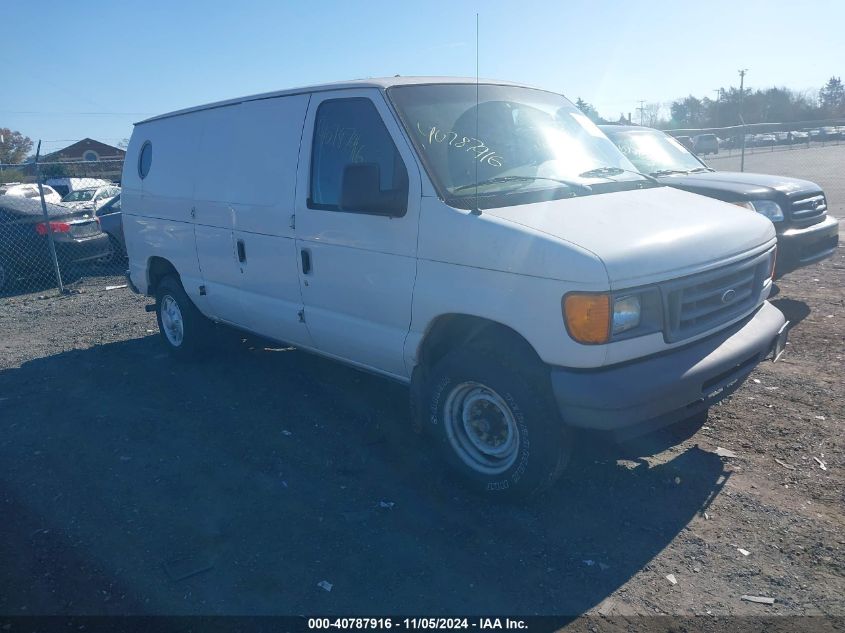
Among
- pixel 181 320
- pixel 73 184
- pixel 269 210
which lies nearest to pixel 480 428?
pixel 269 210

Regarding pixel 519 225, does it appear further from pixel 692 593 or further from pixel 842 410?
pixel 842 410

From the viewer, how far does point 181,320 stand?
7.02 m

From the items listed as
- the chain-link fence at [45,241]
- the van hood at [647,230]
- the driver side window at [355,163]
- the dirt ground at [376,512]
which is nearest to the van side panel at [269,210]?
the driver side window at [355,163]

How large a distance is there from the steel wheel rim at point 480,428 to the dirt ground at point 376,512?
0.25 meters

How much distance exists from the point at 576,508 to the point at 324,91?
10.5 feet

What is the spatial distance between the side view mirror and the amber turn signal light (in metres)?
1.27

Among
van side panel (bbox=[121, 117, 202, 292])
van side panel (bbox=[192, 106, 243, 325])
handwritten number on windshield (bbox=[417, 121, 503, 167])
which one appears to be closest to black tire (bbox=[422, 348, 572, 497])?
handwritten number on windshield (bbox=[417, 121, 503, 167])

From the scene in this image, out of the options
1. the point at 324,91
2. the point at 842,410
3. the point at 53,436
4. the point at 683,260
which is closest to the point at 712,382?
the point at 683,260

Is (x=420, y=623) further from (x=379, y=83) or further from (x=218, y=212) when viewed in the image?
(x=218, y=212)

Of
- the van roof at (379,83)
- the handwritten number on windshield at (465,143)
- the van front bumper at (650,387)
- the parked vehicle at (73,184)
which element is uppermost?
the van roof at (379,83)

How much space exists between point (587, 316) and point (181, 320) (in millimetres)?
4750

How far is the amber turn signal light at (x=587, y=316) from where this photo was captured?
3.44 m

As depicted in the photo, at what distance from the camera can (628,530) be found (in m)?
3.81

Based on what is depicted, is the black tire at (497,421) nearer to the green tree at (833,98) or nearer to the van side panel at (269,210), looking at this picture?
the van side panel at (269,210)
